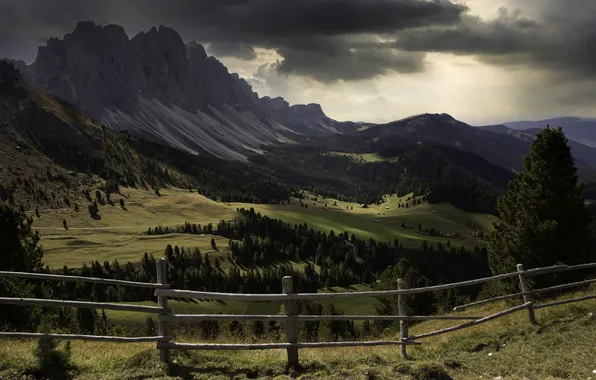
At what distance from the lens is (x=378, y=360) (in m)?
14.8

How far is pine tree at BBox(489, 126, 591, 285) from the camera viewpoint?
40.2 metres

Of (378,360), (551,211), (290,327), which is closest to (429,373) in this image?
(378,360)

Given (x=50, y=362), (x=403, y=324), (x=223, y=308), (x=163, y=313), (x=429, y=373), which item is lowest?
(x=223, y=308)

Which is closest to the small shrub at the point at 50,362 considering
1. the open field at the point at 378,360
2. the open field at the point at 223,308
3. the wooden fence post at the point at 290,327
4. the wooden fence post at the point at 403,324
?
the open field at the point at 378,360

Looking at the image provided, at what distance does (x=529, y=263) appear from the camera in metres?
42.3

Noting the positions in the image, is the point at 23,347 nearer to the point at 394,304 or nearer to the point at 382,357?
the point at 382,357

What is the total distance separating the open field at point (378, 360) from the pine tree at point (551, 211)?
25025mm

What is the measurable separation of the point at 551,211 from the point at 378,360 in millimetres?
32959

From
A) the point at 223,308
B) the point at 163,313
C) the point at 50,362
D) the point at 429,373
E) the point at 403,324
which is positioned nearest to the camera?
the point at 50,362

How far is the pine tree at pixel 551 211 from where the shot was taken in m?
40.2

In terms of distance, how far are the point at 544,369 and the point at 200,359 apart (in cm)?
1102

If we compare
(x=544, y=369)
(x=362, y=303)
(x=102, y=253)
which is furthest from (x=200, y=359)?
(x=102, y=253)

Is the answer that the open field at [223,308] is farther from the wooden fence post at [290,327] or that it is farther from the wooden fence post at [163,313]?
the wooden fence post at [290,327]

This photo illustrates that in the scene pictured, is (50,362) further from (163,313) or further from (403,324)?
(403,324)
